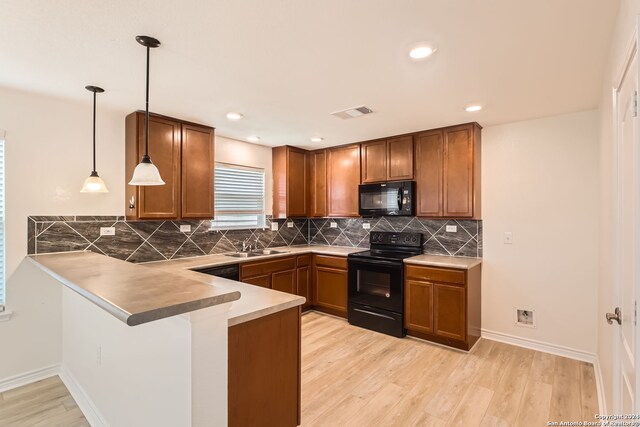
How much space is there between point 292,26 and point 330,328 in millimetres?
3262

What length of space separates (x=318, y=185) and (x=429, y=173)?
66.6 inches

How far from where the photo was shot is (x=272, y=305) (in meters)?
1.70

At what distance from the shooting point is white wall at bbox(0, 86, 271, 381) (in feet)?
8.38

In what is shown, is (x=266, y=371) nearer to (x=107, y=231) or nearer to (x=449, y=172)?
(x=107, y=231)

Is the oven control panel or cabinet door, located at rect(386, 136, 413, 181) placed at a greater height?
cabinet door, located at rect(386, 136, 413, 181)

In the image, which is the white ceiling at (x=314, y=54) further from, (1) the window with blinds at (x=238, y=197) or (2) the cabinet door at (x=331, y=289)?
(2) the cabinet door at (x=331, y=289)

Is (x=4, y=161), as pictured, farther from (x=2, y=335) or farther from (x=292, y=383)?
(x=292, y=383)

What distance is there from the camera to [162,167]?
3.14 m

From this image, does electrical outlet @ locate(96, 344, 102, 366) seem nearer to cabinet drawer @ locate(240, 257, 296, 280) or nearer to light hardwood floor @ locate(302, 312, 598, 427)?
light hardwood floor @ locate(302, 312, 598, 427)

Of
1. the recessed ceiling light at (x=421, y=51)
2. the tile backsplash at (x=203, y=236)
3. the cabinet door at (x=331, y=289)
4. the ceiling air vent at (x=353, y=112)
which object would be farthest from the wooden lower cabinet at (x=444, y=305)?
the recessed ceiling light at (x=421, y=51)

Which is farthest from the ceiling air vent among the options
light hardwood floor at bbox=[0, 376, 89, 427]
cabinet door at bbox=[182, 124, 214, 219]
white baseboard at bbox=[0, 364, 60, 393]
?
white baseboard at bbox=[0, 364, 60, 393]

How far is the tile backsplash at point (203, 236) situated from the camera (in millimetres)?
2779

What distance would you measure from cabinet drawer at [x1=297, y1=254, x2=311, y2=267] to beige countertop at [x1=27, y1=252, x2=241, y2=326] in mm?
2570

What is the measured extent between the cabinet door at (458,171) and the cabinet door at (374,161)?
78 centimetres
